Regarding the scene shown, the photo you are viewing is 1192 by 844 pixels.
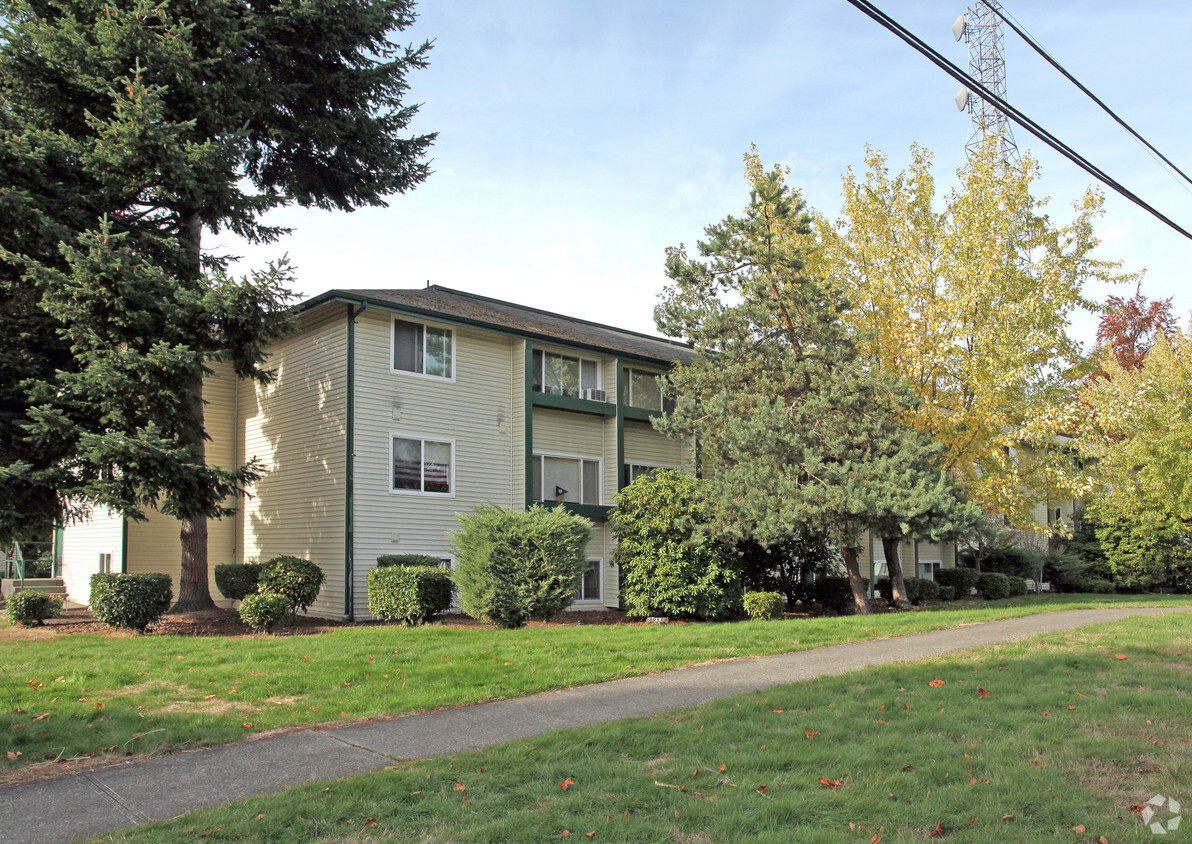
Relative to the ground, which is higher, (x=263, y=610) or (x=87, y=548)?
(x=87, y=548)

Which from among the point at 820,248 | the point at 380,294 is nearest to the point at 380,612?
the point at 380,294

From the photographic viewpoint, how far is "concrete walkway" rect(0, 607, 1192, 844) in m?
5.10

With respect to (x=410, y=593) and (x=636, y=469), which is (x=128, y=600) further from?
(x=636, y=469)

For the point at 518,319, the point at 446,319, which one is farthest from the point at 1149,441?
the point at 446,319

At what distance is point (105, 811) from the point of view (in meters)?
5.09

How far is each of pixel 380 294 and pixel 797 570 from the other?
40.5 ft

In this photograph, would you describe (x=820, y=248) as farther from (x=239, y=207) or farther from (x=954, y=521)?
(x=239, y=207)

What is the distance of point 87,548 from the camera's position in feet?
69.2

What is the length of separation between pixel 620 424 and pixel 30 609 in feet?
44.0

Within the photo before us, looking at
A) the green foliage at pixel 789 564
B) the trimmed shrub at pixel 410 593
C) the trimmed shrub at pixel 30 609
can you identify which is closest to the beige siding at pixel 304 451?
the trimmed shrub at pixel 410 593

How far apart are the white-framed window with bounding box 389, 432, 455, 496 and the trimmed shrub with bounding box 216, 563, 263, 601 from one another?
10.6 feet

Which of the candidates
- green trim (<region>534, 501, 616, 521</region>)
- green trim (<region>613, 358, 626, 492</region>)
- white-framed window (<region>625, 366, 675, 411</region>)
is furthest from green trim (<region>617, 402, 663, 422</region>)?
green trim (<region>534, 501, 616, 521</region>)

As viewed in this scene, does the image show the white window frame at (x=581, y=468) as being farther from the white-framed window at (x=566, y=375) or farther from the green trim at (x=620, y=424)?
the white-framed window at (x=566, y=375)

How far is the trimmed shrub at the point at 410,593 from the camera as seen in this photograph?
602 inches
